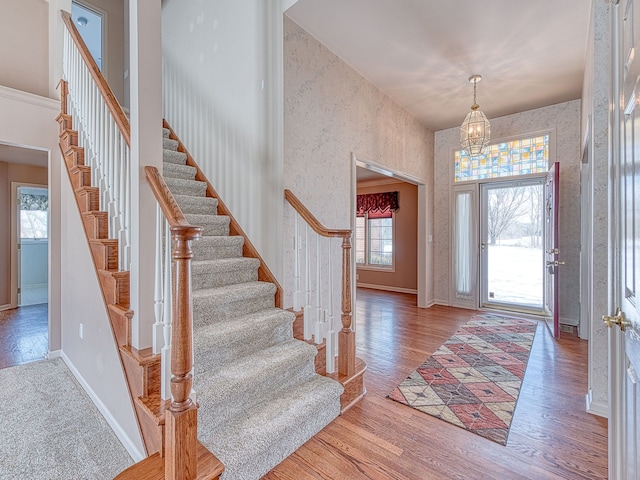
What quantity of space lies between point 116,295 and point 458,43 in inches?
141

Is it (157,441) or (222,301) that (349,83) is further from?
(157,441)

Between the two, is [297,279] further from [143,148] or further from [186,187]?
[186,187]

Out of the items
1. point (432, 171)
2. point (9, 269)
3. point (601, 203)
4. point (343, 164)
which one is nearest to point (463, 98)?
point (432, 171)

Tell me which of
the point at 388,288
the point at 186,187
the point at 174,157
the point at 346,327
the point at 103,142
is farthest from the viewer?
the point at 388,288

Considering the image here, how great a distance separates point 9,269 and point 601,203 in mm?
7738

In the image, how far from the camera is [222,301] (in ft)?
7.28

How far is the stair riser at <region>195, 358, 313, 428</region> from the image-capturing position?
1.67 metres

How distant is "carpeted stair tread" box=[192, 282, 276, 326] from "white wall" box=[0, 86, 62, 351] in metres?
2.15

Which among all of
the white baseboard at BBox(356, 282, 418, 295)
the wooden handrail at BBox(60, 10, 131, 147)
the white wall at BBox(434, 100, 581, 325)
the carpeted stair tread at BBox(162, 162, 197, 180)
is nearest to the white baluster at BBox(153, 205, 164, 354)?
the wooden handrail at BBox(60, 10, 131, 147)

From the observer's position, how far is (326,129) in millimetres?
3053

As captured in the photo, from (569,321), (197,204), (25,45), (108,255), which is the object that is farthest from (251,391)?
(569,321)

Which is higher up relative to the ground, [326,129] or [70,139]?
[326,129]

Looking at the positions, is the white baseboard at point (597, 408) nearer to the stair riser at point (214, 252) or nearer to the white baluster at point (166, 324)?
the white baluster at point (166, 324)

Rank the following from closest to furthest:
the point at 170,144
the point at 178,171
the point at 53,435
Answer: the point at 53,435, the point at 178,171, the point at 170,144
